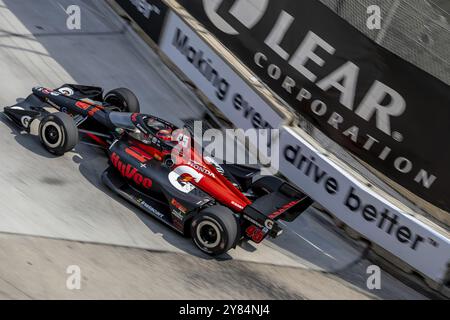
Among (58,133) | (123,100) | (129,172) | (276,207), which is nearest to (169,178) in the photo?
(129,172)

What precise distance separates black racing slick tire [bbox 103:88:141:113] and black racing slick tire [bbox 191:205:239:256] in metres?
2.56

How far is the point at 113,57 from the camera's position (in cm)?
1208

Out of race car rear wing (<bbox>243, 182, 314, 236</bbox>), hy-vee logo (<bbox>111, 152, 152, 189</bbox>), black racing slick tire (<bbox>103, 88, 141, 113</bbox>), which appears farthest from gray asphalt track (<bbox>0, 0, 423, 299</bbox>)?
black racing slick tire (<bbox>103, 88, 141, 113</bbox>)

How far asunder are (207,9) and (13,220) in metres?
5.65

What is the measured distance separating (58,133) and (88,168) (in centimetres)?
69

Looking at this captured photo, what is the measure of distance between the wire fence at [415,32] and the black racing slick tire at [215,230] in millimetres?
3424

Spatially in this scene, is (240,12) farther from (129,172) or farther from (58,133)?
(58,133)

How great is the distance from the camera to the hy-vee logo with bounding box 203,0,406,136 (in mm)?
8984

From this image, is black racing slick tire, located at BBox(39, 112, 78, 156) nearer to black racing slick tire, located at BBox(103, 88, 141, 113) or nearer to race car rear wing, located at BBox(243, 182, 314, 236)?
black racing slick tire, located at BBox(103, 88, 141, 113)

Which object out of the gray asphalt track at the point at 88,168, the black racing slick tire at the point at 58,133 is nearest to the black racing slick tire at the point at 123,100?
the gray asphalt track at the point at 88,168

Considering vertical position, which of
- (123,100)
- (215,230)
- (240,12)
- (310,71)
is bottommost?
(215,230)

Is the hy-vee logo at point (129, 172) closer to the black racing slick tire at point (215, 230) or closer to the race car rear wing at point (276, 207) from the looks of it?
the black racing slick tire at point (215, 230)

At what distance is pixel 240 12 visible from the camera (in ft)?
35.6
